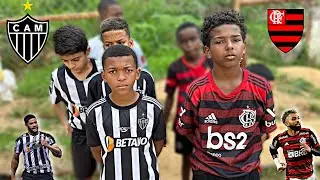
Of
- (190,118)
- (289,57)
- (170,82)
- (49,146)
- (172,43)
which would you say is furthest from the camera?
(172,43)

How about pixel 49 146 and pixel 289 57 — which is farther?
pixel 289 57

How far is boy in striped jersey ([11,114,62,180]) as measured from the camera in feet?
9.46

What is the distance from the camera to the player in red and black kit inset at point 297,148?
9.14ft

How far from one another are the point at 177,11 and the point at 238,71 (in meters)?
5.82

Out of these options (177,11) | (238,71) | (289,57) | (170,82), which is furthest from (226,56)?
(177,11)

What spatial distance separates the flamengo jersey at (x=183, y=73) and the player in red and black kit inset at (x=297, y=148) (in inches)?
92.7

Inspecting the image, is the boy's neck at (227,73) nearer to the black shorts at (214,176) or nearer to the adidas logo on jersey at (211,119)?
the adidas logo on jersey at (211,119)

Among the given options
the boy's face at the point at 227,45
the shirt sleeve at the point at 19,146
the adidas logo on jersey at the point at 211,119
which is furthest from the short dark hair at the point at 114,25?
the shirt sleeve at the point at 19,146

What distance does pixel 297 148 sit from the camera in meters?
2.78

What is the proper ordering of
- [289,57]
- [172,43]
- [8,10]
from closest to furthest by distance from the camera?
[8,10], [289,57], [172,43]

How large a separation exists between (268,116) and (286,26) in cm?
43

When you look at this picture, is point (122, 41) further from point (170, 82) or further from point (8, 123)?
point (8, 123)

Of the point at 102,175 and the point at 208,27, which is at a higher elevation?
the point at 208,27

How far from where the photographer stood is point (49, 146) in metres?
2.91
